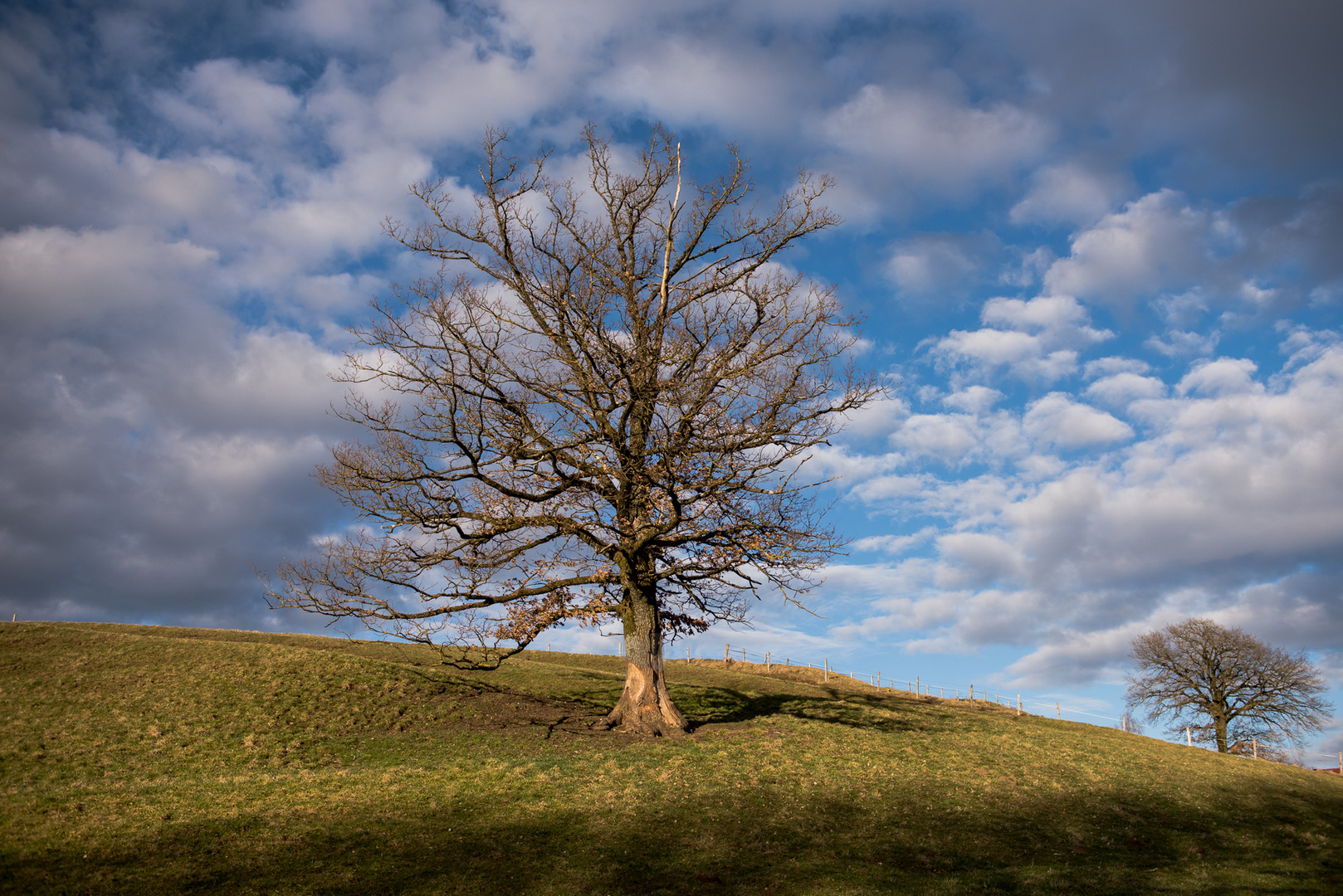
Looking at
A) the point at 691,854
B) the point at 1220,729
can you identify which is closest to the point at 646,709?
the point at 691,854

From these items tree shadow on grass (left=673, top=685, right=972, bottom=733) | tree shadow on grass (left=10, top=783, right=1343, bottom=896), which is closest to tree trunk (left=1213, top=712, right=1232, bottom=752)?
tree shadow on grass (left=673, top=685, right=972, bottom=733)

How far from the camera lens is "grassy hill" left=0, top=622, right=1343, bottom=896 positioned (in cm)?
1228

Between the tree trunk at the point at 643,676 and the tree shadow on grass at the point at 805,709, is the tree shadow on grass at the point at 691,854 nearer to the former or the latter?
the tree trunk at the point at 643,676

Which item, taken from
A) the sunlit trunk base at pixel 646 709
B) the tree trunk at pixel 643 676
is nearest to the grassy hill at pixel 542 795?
the sunlit trunk base at pixel 646 709

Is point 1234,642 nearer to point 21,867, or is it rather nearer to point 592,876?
point 592,876

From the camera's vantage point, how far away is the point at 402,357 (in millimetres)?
20781

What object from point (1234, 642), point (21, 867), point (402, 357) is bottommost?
point (21, 867)

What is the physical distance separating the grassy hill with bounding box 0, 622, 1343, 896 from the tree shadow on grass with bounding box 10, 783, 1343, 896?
0.06m

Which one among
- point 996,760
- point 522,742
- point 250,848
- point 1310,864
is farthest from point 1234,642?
point 250,848

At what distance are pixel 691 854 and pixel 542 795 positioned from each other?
13.5ft

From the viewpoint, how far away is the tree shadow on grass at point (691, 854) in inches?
454

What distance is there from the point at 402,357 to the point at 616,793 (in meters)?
12.3

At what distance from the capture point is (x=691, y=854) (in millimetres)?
13383

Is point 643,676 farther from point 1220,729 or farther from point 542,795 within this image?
point 1220,729
